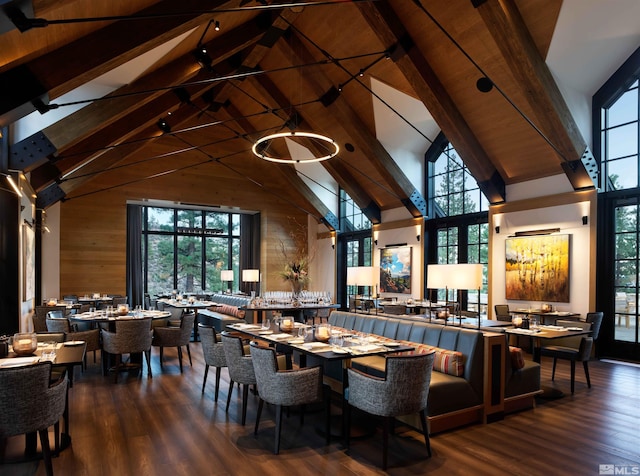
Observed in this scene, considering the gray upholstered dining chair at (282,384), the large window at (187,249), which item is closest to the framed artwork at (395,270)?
the large window at (187,249)

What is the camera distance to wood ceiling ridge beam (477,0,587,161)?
6.01 metres

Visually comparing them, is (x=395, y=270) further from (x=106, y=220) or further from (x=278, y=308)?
(x=106, y=220)

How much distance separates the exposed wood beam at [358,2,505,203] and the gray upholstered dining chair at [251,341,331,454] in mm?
6004

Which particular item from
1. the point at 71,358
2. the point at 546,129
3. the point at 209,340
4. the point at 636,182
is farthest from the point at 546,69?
the point at 71,358

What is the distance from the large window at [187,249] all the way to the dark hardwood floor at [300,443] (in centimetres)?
888

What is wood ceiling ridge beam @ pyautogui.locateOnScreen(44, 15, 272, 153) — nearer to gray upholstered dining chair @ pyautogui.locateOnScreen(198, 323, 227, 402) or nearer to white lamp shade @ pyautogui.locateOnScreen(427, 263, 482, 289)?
gray upholstered dining chair @ pyautogui.locateOnScreen(198, 323, 227, 402)

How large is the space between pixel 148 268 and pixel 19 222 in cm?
709

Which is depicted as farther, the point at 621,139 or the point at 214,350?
the point at 621,139

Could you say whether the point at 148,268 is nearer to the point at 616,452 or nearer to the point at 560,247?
the point at 560,247

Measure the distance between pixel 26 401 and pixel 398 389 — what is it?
2.62m

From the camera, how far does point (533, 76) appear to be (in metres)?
6.47

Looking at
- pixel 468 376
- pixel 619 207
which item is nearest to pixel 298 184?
pixel 619 207

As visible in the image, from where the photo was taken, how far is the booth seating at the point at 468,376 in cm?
394

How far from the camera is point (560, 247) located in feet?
25.9
